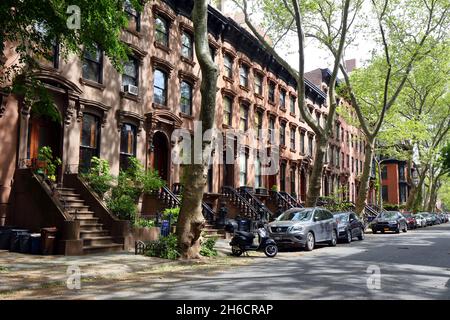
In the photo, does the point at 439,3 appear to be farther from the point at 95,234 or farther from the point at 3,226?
the point at 3,226

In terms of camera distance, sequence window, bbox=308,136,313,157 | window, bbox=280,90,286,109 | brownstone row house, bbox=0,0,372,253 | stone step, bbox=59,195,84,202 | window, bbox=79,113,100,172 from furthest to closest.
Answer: window, bbox=308,136,313,157 → window, bbox=280,90,286,109 → window, bbox=79,113,100,172 → stone step, bbox=59,195,84,202 → brownstone row house, bbox=0,0,372,253

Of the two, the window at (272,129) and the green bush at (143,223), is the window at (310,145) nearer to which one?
the window at (272,129)

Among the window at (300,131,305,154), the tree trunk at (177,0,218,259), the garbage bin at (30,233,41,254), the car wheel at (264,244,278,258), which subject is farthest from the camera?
the window at (300,131,305,154)

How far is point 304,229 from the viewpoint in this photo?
638 inches

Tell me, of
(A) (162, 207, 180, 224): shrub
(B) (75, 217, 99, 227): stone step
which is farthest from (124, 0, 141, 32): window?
(B) (75, 217, 99, 227): stone step

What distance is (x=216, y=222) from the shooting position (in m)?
20.7

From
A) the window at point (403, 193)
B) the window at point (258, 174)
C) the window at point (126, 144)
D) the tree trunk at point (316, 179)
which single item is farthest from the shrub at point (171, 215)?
the window at point (403, 193)

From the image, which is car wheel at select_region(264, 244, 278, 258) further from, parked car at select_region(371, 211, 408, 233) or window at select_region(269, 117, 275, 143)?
window at select_region(269, 117, 275, 143)

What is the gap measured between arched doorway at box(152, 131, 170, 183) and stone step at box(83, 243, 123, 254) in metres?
7.71

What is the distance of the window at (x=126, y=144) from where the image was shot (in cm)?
1944

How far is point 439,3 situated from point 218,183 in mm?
18657

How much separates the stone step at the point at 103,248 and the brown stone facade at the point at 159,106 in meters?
3.28

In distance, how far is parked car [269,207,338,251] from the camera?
1600 cm

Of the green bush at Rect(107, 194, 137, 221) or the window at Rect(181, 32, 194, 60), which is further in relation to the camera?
the window at Rect(181, 32, 194, 60)
